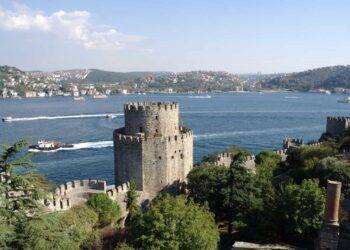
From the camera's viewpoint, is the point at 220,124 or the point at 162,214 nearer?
the point at 162,214

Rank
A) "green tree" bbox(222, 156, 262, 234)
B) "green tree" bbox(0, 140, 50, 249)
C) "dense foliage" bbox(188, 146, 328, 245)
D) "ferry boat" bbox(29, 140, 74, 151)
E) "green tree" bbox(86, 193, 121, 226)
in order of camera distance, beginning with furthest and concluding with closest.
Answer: "ferry boat" bbox(29, 140, 74, 151), "green tree" bbox(222, 156, 262, 234), "green tree" bbox(86, 193, 121, 226), "dense foliage" bbox(188, 146, 328, 245), "green tree" bbox(0, 140, 50, 249)

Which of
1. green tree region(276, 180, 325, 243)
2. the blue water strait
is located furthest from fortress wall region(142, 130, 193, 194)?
the blue water strait

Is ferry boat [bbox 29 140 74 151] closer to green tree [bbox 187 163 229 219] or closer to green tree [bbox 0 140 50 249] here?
green tree [bbox 187 163 229 219]

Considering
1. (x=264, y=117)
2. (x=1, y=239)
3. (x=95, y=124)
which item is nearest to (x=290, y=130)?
(x=264, y=117)

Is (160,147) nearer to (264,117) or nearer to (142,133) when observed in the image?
(142,133)

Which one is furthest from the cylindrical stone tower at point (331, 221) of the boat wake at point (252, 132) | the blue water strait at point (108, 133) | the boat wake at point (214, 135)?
the boat wake at point (252, 132)

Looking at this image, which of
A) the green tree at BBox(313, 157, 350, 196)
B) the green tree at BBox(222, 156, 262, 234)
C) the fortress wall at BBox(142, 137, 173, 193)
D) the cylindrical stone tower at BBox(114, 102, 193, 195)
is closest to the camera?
the green tree at BBox(222, 156, 262, 234)

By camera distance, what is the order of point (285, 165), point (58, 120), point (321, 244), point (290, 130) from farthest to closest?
point (58, 120), point (290, 130), point (285, 165), point (321, 244)
